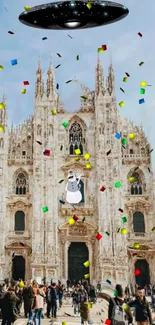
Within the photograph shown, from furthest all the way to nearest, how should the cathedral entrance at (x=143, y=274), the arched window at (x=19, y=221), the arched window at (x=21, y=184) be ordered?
the arched window at (x=21, y=184) → the arched window at (x=19, y=221) → the cathedral entrance at (x=143, y=274)

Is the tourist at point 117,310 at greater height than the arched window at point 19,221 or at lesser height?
lesser

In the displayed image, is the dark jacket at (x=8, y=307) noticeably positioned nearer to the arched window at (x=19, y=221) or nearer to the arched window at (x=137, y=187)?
the arched window at (x=19, y=221)

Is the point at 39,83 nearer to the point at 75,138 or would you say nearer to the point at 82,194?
the point at 75,138

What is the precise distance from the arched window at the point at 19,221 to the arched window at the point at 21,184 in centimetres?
166

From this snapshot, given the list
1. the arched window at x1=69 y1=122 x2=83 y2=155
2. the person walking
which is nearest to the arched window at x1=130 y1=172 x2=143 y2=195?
the arched window at x1=69 y1=122 x2=83 y2=155

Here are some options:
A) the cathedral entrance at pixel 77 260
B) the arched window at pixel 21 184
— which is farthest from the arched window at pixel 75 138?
the cathedral entrance at pixel 77 260

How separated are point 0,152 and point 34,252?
8537mm

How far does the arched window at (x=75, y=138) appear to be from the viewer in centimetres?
3419

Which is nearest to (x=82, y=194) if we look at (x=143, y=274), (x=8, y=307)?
(x=143, y=274)

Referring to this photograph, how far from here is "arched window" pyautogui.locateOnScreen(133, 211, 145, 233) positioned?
3225cm

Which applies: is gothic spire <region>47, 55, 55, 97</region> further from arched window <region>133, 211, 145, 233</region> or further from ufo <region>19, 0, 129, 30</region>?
ufo <region>19, 0, 129, 30</region>

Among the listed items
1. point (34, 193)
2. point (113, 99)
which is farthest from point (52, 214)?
point (113, 99)

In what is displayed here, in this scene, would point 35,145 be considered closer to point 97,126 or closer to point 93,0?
point 97,126

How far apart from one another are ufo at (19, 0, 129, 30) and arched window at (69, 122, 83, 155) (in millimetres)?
23033
